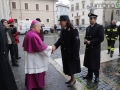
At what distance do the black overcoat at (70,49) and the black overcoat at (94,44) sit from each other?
19.3 inches

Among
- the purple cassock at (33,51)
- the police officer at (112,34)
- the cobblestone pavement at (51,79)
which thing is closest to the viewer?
the purple cassock at (33,51)

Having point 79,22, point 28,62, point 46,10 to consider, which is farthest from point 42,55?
point 79,22

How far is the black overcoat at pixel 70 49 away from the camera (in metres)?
3.43

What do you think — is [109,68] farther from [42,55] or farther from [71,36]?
[42,55]

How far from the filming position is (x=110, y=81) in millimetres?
4074

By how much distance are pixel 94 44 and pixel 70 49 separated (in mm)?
735

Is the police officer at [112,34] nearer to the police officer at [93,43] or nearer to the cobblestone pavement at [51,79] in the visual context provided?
the police officer at [93,43]

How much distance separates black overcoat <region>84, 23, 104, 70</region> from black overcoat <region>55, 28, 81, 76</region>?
0.49 metres

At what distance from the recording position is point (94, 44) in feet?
12.3

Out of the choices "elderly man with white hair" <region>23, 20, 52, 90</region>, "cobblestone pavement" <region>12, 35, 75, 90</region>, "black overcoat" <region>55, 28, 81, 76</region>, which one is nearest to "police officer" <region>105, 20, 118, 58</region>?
"cobblestone pavement" <region>12, 35, 75, 90</region>

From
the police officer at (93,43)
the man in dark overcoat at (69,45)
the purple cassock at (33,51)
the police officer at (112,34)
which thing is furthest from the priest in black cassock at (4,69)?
the police officer at (112,34)

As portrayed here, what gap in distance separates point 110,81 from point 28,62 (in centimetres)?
255

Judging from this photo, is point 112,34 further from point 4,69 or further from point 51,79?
point 4,69

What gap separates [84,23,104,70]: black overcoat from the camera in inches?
145
